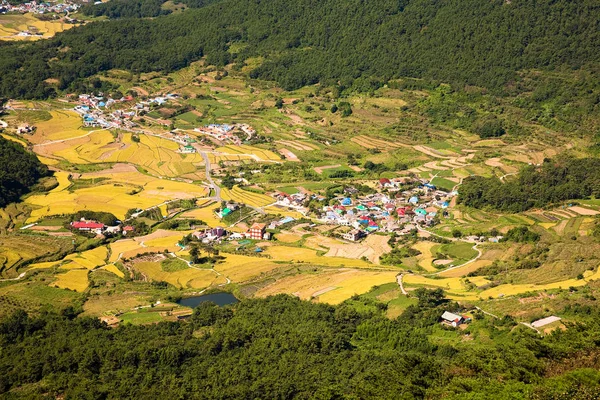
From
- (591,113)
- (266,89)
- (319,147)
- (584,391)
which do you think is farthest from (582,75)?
(584,391)

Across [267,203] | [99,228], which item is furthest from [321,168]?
[99,228]

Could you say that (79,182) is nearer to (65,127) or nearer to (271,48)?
(65,127)

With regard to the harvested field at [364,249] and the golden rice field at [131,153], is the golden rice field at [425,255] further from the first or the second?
the golden rice field at [131,153]

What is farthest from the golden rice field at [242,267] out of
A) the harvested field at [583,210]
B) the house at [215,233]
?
the harvested field at [583,210]

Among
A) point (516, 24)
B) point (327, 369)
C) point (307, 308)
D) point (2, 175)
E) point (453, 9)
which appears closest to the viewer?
point (327, 369)

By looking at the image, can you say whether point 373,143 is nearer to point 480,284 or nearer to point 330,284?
point 330,284
